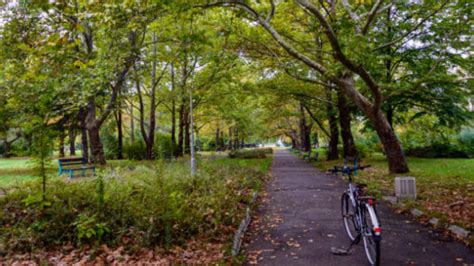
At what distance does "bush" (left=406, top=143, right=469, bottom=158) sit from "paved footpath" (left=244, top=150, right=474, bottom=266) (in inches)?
729

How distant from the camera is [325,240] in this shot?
16.9 ft

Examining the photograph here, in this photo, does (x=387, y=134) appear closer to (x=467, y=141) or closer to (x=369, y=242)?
(x=369, y=242)

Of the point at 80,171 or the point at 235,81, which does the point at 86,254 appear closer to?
the point at 80,171

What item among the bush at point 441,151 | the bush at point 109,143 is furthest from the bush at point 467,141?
the bush at point 109,143

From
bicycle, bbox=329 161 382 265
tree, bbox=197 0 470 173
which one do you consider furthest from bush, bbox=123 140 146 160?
bicycle, bbox=329 161 382 265

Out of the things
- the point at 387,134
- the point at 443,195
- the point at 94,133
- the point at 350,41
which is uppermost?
the point at 350,41

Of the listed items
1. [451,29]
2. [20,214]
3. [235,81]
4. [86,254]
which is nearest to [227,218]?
[86,254]

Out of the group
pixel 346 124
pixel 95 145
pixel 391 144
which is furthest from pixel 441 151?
pixel 95 145

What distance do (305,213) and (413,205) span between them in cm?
248

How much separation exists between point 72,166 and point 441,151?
24.6 meters

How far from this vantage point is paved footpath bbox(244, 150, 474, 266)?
4.30m

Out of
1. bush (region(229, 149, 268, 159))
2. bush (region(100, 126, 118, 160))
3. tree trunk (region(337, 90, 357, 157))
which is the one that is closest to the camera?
tree trunk (region(337, 90, 357, 157))

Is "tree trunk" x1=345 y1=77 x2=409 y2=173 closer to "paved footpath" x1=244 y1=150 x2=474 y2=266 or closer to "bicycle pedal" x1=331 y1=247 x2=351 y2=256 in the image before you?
"paved footpath" x1=244 y1=150 x2=474 y2=266

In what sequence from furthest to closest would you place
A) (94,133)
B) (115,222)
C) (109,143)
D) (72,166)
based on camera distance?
(109,143) → (94,133) → (72,166) → (115,222)
